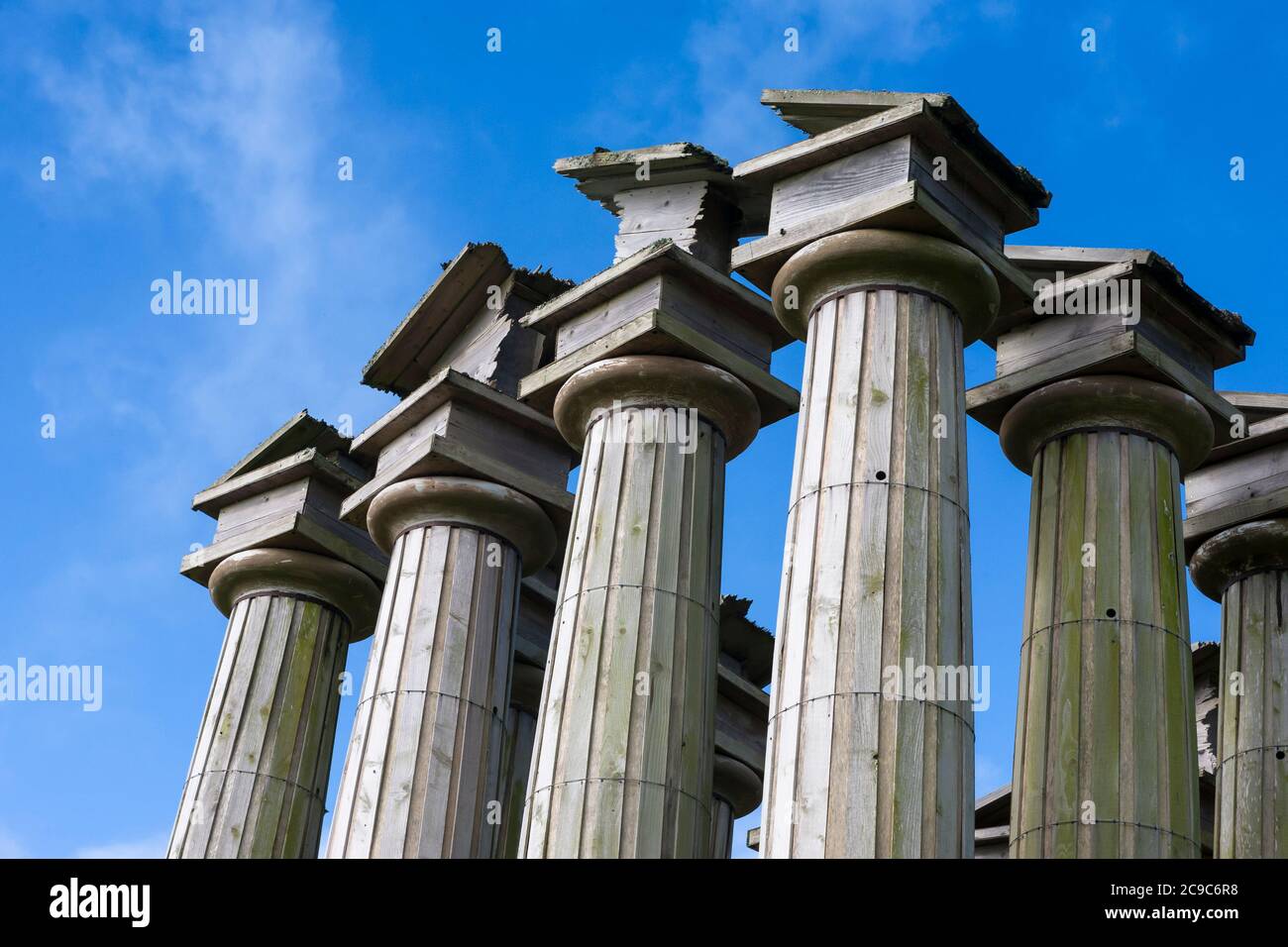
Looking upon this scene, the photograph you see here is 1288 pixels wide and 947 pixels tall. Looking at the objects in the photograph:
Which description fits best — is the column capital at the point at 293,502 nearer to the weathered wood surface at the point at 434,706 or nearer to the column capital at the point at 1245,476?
the weathered wood surface at the point at 434,706

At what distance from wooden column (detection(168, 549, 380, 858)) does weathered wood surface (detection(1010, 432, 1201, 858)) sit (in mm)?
18379

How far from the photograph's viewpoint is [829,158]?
38844mm

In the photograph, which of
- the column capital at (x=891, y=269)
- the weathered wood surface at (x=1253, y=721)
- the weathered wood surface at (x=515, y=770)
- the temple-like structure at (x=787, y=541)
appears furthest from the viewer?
the weathered wood surface at (x=515, y=770)

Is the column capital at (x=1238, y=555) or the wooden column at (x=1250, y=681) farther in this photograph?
the column capital at (x=1238, y=555)

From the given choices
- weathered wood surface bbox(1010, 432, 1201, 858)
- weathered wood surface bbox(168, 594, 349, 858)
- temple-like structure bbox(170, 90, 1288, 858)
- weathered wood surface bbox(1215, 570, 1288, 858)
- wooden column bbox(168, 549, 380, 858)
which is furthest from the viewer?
wooden column bbox(168, 549, 380, 858)

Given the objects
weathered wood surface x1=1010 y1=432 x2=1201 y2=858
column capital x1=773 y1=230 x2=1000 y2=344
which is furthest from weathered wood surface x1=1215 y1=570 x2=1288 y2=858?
column capital x1=773 y1=230 x2=1000 y2=344

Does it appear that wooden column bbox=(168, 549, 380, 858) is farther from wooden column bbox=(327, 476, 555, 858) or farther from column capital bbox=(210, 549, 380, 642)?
wooden column bbox=(327, 476, 555, 858)

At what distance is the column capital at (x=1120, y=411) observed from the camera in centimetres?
4028

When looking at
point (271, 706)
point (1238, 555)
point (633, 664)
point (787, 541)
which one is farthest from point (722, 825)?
point (787, 541)

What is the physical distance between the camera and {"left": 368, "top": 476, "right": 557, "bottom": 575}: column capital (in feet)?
147

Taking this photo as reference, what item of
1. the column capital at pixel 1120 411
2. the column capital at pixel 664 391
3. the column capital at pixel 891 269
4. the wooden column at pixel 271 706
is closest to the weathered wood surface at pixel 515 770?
the wooden column at pixel 271 706

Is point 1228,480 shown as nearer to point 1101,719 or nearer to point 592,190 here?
point 1101,719

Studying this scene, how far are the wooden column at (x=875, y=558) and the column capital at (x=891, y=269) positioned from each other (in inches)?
1.4

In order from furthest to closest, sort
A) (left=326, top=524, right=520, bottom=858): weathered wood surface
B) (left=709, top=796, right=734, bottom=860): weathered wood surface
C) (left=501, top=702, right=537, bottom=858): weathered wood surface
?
(left=709, top=796, right=734, bottom=860): weathered wood surface
(left=501, top=702, right=537, bottom=858): weathered wood surface
(left=326, top=524, right=520, bottom=858): weathered wood surface
